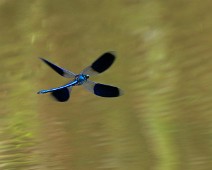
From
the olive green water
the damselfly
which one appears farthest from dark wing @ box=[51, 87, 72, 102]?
the olive green water

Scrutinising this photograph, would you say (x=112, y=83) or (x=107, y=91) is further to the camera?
(x=112, y=83)

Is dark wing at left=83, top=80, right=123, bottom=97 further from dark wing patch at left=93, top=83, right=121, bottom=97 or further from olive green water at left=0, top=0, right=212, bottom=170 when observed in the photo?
olive green water at left=0, top=0, right=212, bottom=170

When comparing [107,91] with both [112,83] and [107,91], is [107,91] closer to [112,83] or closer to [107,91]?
[107,91]

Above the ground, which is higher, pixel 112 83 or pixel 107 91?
pixel 112 83

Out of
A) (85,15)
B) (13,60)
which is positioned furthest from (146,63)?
(13,60)

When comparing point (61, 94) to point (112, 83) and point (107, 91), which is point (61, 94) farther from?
point (112, 83)

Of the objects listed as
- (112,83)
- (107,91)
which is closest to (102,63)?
(107,91)
